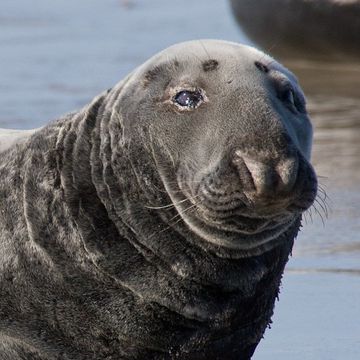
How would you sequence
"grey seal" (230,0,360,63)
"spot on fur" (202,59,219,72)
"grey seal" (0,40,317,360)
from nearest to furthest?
"grey seal" (0,40,317,360) < "spot on fur" (202,59,219,72) < "grey seal" (230,0,360,63)

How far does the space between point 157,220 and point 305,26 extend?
7.67 meters

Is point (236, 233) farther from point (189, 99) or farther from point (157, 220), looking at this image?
point (189, 99)

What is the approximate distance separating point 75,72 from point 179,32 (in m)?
1.89

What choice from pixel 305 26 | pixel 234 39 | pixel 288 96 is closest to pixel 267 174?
pixel 288 96

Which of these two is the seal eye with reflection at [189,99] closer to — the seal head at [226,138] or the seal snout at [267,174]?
the seal head at [226,138]

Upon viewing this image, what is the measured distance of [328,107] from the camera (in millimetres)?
10453

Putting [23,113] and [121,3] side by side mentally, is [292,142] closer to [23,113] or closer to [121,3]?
[23,113]

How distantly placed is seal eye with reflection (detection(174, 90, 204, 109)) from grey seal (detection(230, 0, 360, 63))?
23.8 ft

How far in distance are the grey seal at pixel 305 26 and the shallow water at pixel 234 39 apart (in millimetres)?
126

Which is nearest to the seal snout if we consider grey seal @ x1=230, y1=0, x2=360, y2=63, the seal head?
the seal head

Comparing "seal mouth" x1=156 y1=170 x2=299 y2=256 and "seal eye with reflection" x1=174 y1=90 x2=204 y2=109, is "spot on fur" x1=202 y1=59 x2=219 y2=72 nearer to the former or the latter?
"seal eye with reflection" x1=174 y1=90 x2=204 y2=109

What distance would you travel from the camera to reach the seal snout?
438cm

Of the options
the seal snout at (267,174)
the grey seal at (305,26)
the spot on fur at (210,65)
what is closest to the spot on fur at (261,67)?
the spot on fur at (210,65)

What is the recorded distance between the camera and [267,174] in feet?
14.4
